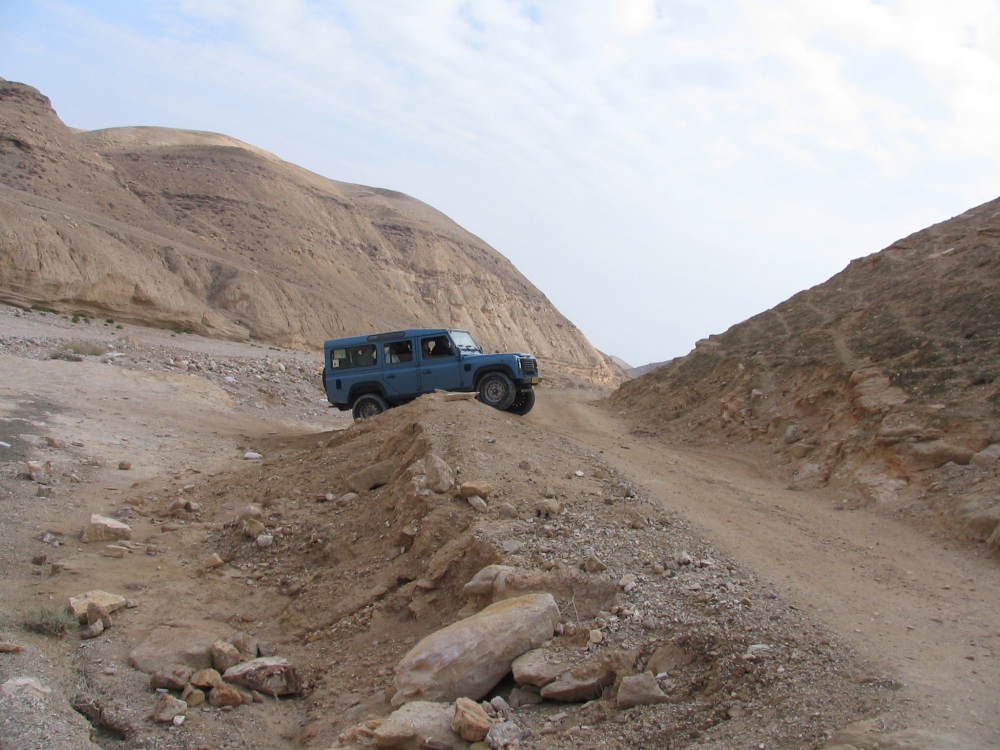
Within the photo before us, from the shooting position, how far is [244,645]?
20.5 ft

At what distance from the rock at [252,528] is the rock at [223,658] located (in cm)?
236

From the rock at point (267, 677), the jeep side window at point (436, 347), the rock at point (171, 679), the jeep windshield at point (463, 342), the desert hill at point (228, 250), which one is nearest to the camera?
the rock at point (171, 679)

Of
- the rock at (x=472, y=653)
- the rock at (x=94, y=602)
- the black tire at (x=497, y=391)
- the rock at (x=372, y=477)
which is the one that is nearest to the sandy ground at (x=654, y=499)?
the rock at (x=94, y=602)

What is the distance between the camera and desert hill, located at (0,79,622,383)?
30.9 meters

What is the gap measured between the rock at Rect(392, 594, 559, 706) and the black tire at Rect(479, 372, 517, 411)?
8.21m

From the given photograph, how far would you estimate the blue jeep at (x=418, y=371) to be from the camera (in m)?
13.5

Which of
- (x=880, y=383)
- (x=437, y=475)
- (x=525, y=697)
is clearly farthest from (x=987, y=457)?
(x=525, y=697)

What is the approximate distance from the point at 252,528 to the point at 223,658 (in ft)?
8.25

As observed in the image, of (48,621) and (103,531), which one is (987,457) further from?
(103,531)

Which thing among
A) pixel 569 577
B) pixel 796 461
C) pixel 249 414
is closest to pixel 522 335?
pixel 249 414

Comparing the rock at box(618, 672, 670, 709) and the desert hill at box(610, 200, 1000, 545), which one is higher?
the desert hill at box(610, 200, 1000, 545)

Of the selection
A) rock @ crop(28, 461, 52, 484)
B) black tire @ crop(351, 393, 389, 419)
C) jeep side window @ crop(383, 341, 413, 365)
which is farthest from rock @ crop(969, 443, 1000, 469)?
rock @ crop(28, 461, 52, 484)

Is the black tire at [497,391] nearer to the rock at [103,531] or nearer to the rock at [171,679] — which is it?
the rock at [103,531]

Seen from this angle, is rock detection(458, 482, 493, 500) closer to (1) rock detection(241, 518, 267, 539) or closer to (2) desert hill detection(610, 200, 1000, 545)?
(1) rock detection(241, 518, 267, 539)
